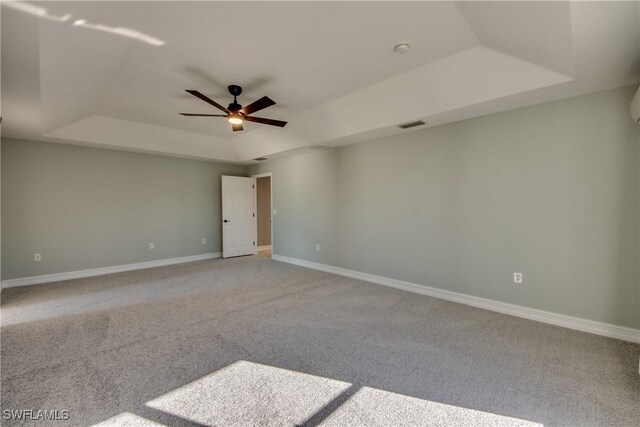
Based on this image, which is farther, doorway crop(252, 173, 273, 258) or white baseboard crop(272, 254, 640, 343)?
doorway crop(252, 173, 273, 258)

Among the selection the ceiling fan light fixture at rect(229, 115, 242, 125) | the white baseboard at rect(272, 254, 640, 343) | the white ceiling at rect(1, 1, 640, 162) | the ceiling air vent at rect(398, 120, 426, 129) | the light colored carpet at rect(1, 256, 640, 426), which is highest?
the white ceiling at rect(1, 1, 640, 162)

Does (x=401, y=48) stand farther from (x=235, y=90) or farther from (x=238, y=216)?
(x=238, y=216)

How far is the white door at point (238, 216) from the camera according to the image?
6.92 meters

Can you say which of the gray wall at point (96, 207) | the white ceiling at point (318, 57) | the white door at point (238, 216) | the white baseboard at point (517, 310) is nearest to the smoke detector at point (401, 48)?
the white ceiling at point (318, 57)

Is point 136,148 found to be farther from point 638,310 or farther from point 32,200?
point 638,310

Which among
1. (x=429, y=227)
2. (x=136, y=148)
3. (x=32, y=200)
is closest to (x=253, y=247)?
(x=136, y=148)

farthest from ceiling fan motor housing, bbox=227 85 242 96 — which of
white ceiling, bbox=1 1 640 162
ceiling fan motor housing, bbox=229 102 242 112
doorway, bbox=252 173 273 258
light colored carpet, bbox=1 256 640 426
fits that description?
doorway, bbox=252 173 273 258

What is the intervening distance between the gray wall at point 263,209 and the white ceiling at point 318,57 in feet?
12.5

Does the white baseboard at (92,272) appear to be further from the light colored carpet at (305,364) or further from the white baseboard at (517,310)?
the white baseboard at (517,310)

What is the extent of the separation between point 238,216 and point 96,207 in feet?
9.19

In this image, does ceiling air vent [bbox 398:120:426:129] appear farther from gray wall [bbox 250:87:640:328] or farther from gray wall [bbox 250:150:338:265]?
gray wall [bbox 250:150:338:265]

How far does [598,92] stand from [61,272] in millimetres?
7812

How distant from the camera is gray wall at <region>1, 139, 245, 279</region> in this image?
459cm

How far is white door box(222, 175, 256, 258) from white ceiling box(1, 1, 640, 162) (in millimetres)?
2822
